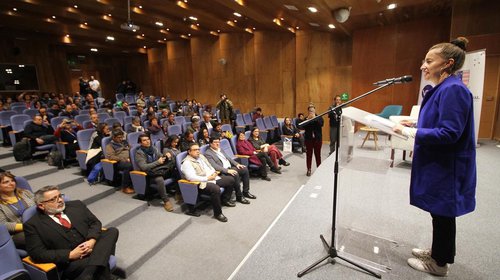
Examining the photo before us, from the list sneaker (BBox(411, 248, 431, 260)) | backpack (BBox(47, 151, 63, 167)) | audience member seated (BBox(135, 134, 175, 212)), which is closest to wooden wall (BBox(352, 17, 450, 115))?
audience member seated (BBox(135, 134, 175, 212))

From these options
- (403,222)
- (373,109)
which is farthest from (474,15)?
(403,222)

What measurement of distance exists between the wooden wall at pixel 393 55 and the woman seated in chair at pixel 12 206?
841 cm

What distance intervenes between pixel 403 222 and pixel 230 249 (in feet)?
6.00

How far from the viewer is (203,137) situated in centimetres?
544

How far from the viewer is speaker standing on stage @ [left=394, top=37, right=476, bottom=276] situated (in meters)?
1.51

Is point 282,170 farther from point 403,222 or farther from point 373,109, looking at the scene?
point 373,109

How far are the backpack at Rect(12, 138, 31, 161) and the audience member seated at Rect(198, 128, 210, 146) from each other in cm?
292

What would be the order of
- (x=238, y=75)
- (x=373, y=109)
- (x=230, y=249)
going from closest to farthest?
(x=230, y=249) < (x=373, y=109) < (x=238, y=75)

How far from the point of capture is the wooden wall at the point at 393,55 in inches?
288

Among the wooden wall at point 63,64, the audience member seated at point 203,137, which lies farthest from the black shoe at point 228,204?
the wooden wall at point 63,64

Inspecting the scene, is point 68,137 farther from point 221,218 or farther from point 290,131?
point 290,131

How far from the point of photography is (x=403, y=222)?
2773 mm

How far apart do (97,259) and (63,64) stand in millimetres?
13311

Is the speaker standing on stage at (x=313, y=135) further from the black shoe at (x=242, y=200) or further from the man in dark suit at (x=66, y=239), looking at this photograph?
the man in dark suit at (x=66, y=239)
